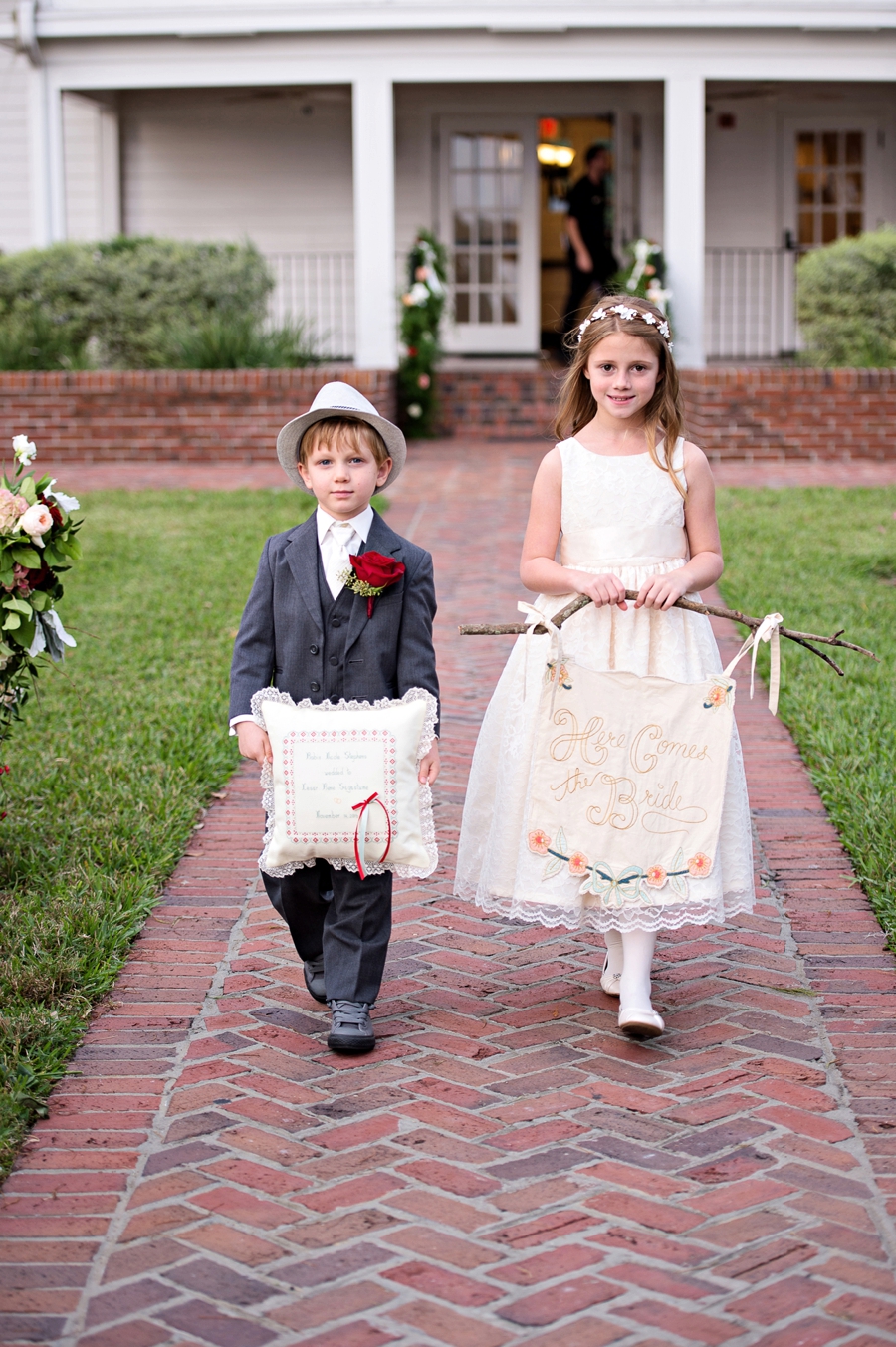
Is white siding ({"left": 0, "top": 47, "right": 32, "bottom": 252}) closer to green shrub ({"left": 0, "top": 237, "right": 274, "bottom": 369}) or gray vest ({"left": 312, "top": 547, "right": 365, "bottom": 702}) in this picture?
green shrub ({"left": 0, "top": 237, "right": 274, "bottom": 369})

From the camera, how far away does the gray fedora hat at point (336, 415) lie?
9.78 ft

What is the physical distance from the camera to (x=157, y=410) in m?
11.4

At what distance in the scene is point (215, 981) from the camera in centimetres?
344

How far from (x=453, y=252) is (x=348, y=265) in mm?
1104

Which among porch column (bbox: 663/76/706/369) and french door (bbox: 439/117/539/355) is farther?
french door (bbox: 439/117/539/355)

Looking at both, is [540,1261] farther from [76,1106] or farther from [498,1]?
[498,1]

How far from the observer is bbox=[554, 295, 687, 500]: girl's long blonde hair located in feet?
10.4

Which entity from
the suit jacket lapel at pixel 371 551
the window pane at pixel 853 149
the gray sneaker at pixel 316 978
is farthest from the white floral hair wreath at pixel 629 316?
the window pane at pixel 853 149

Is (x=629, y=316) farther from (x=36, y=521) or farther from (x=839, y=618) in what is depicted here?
(x=839, y=618)

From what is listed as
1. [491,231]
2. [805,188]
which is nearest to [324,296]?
[491,231]

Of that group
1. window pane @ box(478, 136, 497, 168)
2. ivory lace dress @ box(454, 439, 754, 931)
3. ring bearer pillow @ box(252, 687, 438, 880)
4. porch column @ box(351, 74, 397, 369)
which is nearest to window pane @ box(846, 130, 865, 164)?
window pane @ box(478, 136, 497, 168)

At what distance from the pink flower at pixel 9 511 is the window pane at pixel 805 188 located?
43.9 feet

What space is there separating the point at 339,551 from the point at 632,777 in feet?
2.55

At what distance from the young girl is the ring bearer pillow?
0.29 meters
